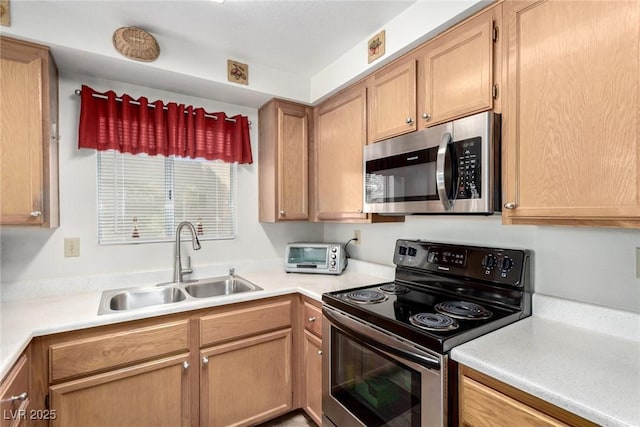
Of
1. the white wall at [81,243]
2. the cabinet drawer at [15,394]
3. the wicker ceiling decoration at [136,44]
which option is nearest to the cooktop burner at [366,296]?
the white wall at [81,243]

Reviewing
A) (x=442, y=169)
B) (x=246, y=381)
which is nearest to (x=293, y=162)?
(x=442, y=169)

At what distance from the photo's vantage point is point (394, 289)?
1.83m

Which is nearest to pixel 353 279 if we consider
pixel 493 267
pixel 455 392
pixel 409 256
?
pixel 409 256

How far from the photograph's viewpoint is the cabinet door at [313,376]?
1855 millimetres

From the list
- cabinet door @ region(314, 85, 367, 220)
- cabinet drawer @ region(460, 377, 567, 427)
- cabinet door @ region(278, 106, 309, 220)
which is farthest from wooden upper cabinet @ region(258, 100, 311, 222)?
cabinet drawer @ region(460, 377, 567, 427)

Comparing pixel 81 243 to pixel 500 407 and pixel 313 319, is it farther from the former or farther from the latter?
pixel 500 407

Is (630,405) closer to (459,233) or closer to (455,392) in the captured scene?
(455,392)

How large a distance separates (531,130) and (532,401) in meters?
0.92

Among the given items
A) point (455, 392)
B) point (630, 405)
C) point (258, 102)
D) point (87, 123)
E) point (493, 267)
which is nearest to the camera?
point (630, 405)

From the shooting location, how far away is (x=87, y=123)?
1888 mm

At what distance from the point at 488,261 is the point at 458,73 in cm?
90

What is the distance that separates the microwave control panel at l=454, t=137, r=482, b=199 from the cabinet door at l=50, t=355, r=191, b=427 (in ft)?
5.36

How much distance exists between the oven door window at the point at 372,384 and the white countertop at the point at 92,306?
0.36 m

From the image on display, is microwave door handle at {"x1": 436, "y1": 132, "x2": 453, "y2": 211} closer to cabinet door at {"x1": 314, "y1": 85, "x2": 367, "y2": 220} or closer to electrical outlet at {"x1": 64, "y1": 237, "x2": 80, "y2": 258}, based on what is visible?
cabinet door at {"x1": 314, "y1": 85, "x2": 367, "y2": 220}
